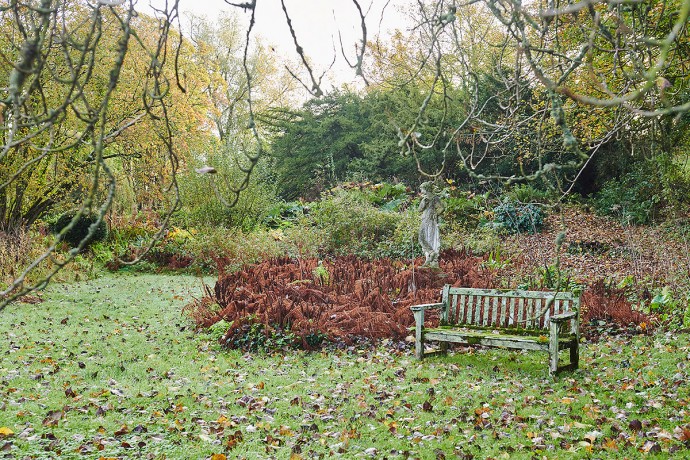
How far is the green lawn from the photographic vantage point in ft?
13.4

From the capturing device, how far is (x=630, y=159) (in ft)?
52.7

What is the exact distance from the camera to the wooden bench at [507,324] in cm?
582

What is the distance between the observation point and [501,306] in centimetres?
683

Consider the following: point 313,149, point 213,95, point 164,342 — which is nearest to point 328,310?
point 164,342

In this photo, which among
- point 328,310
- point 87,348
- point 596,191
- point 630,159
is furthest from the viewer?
point 596,191

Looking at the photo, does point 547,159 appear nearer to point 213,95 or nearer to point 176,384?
point 176,384

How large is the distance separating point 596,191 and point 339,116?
9.16 meters

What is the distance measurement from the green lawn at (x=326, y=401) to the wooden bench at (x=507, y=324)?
298 millimetres

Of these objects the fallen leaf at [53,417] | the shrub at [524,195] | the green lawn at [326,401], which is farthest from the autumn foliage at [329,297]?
the shrub at [524,195]

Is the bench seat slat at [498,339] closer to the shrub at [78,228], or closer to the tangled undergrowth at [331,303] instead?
the tangled undergrowth at [331,303]

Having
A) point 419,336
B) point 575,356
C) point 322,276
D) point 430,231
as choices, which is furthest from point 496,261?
point 575,356

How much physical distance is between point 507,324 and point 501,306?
25 cm

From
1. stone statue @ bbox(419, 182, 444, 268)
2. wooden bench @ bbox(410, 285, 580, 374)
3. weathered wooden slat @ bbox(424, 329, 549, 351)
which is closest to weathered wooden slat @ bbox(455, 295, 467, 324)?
wooden bench @ bbox(410, 285, 580, 374)

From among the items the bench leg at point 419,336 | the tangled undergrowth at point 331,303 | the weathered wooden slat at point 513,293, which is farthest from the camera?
the tangled undergrowth at point 331,303
